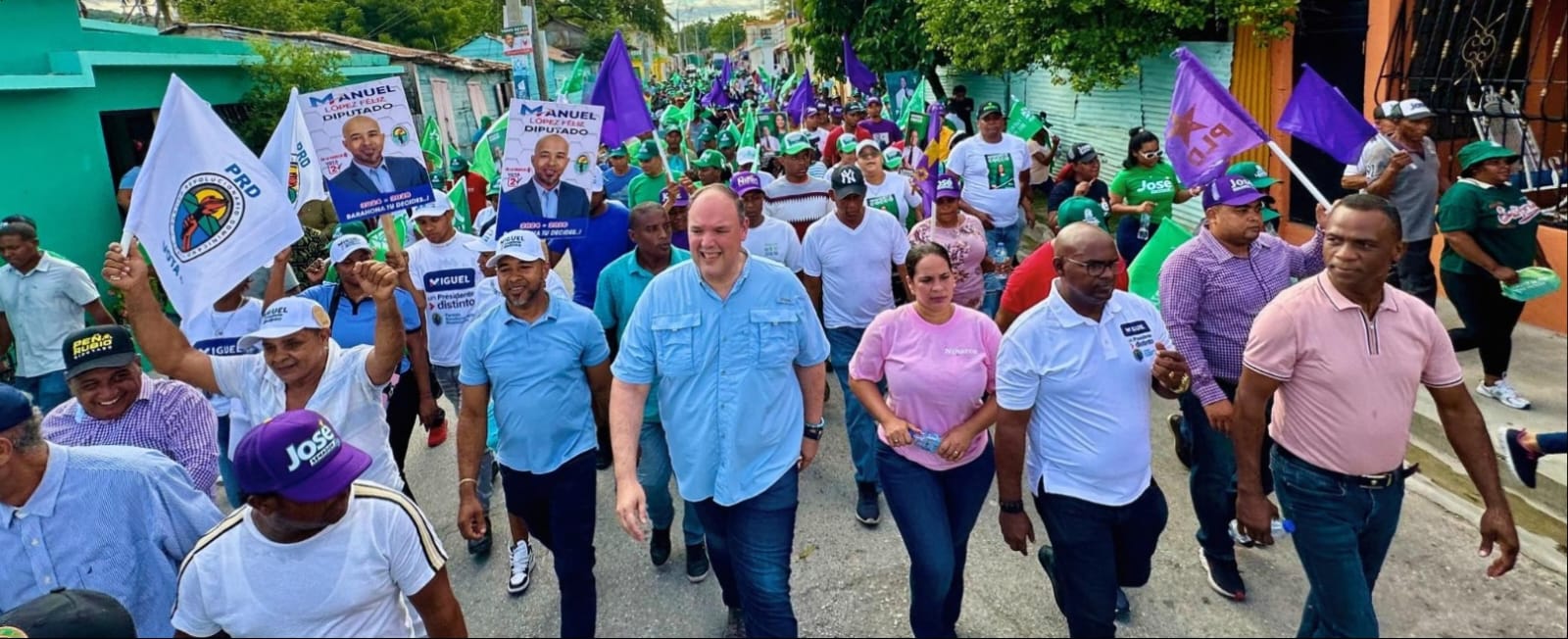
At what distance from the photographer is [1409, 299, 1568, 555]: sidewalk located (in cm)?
435

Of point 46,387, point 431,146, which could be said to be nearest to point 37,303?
point 46,387

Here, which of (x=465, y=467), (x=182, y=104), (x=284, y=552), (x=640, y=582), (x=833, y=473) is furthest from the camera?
(x=833, y=473)

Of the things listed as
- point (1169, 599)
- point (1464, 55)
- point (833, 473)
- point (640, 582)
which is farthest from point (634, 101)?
point (1464, 55)

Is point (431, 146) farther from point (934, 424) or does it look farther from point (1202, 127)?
point (934, 424)

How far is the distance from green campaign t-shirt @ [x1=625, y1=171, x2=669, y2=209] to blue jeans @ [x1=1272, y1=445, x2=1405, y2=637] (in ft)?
19.5

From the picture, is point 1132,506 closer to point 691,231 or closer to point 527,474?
point 691,231

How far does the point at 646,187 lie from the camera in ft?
26.5

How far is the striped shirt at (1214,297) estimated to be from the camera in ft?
12.3

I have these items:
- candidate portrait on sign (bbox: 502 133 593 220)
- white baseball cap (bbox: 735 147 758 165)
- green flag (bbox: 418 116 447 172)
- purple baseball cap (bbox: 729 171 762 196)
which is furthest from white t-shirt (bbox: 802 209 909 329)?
green flag (bbox: 418 116 447 172)

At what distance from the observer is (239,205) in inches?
155

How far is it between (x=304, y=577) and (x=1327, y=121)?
19.8ft

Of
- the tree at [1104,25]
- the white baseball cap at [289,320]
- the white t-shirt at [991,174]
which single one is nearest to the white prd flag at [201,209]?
the white baseball cap at [289,320]

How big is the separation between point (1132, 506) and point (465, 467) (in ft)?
8.09

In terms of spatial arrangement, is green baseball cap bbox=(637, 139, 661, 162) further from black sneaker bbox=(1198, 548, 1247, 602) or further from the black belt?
the black belt
